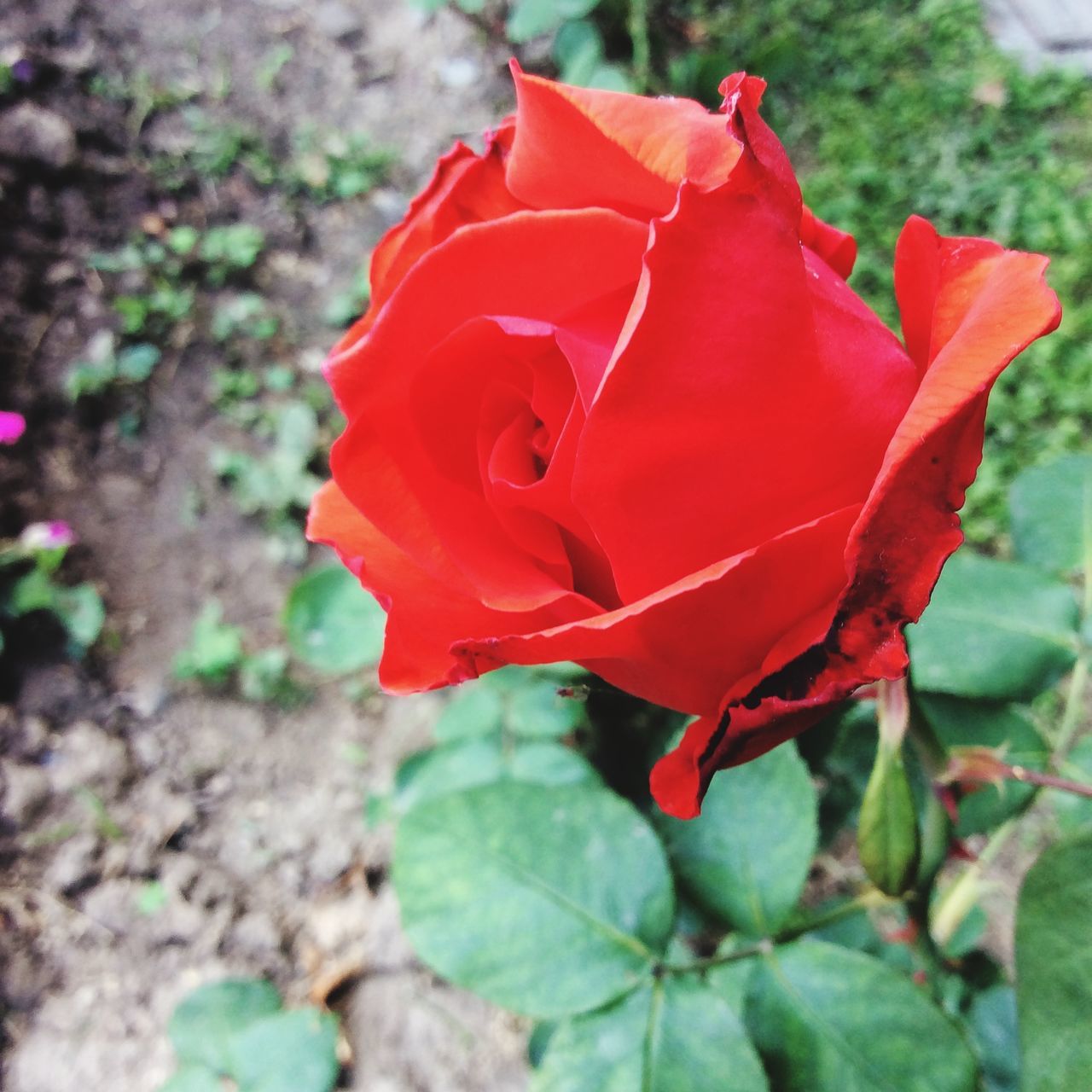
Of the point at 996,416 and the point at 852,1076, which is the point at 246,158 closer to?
the point at 996,416

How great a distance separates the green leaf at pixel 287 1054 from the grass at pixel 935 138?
4.28 ft

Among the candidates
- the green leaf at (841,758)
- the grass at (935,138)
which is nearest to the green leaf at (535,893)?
the green leaf at (841,758)

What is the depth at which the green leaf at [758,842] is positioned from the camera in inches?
25.6

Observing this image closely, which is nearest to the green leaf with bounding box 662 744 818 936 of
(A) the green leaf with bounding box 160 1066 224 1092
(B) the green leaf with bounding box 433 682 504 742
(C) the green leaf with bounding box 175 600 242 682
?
(B) the green leaf with bounding box 433 682 504 742

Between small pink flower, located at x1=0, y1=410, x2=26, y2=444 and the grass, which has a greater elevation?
the grass

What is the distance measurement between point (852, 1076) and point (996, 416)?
4.60 feet

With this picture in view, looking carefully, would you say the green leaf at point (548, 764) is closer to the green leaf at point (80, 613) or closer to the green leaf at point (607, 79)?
the green leaf at point (80, 613)

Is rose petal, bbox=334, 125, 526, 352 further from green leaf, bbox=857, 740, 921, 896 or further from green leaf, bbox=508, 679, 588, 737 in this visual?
green leaf, bbox=508, 679, 588, 737

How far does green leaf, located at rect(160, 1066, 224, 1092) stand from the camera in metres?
0.91

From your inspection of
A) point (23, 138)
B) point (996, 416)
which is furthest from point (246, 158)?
point (996, 416)

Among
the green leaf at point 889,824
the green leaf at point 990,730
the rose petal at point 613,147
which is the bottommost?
the green leaf at point 990,730

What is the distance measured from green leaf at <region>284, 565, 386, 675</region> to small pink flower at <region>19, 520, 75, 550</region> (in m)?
0.75

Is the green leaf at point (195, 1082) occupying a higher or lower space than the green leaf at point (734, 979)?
lower

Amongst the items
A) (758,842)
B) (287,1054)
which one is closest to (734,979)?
(758,842)
